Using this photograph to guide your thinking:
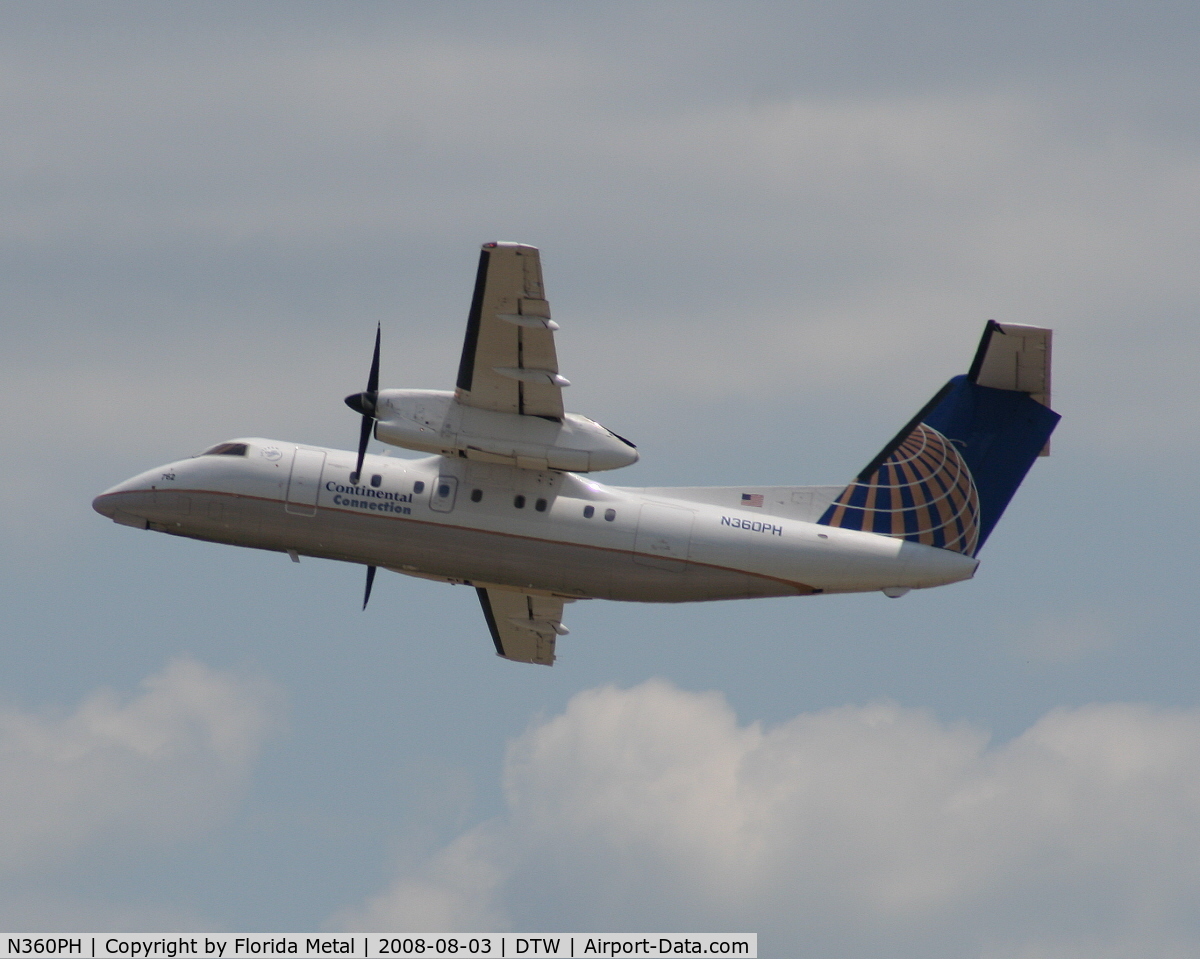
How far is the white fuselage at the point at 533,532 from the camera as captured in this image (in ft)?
86.5

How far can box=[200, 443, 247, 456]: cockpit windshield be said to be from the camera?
91.0 ft

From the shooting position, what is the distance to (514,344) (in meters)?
25.1

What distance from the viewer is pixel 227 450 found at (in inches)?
1096

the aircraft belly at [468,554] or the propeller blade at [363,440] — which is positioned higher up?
the propeller blade at [363,440]

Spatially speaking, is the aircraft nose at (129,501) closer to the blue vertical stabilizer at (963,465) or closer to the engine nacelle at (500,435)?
the engine nacelle at (500,435)

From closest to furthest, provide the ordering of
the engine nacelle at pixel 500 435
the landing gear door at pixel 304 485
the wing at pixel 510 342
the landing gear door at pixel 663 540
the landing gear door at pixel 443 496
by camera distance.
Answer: the wing at pixel 510 342 → the engine nacelle at pixel 500 435 → the landing gear door at pixel 663 540 → the landing gear door at pixel 443 496 → the landing gear door at pixel 304 485

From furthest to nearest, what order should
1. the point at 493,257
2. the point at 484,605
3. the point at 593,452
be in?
the point at 484,605
the point at 593,452
the point at 493,257

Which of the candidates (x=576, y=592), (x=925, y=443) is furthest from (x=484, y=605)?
(x=925, y=443)

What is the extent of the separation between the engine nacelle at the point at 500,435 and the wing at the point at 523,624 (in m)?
4.73

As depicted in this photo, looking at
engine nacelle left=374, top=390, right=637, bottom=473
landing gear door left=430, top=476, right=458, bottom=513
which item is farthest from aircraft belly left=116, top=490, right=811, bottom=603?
engine nacelle left=374, top=390, right=637, bottom=473

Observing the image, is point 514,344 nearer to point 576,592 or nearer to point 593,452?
point 593,452

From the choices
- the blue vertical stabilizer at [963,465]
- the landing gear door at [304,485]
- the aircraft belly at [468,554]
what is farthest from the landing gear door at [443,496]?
the blue vertical stabilizer at [963,465]

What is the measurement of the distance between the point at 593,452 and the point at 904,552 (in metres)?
5.29

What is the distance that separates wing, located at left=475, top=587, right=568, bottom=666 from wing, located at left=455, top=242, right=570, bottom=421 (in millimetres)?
5385
